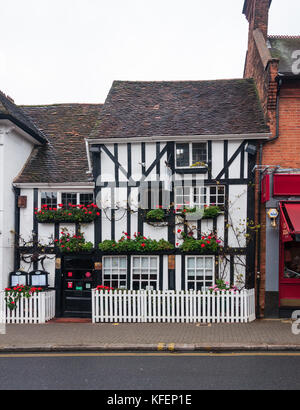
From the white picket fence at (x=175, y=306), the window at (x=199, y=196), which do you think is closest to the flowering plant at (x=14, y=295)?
the white picket fence at (x=175, y=306)

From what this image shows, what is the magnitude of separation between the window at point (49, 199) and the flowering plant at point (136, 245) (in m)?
2.42

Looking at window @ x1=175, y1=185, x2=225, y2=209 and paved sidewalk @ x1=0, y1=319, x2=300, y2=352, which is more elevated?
window @ x1=175, y1=185, x2=225, y2=209

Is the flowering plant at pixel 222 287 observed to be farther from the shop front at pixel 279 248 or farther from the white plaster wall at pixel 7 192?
the white plaster wall at pixel 7 192

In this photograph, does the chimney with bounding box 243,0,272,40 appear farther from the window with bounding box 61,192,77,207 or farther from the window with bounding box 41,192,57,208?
the window with bounding box 41,192,57,208

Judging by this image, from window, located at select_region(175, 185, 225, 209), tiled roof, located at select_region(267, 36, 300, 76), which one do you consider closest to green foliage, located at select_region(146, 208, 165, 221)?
window, located at select_region(175, 185, 225, 209)

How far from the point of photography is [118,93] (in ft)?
49.5

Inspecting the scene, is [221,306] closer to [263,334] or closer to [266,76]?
[263,334]

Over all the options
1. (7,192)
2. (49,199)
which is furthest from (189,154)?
(7,192)

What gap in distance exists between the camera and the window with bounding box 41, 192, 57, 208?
43.9ft

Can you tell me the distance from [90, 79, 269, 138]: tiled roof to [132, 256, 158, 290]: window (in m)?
4.24

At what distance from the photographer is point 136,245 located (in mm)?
12359

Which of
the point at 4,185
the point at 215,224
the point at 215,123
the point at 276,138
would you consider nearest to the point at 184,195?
the point at 215,224

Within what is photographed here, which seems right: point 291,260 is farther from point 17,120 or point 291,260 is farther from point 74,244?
point 17,120

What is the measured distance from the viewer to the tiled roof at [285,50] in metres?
12.9
